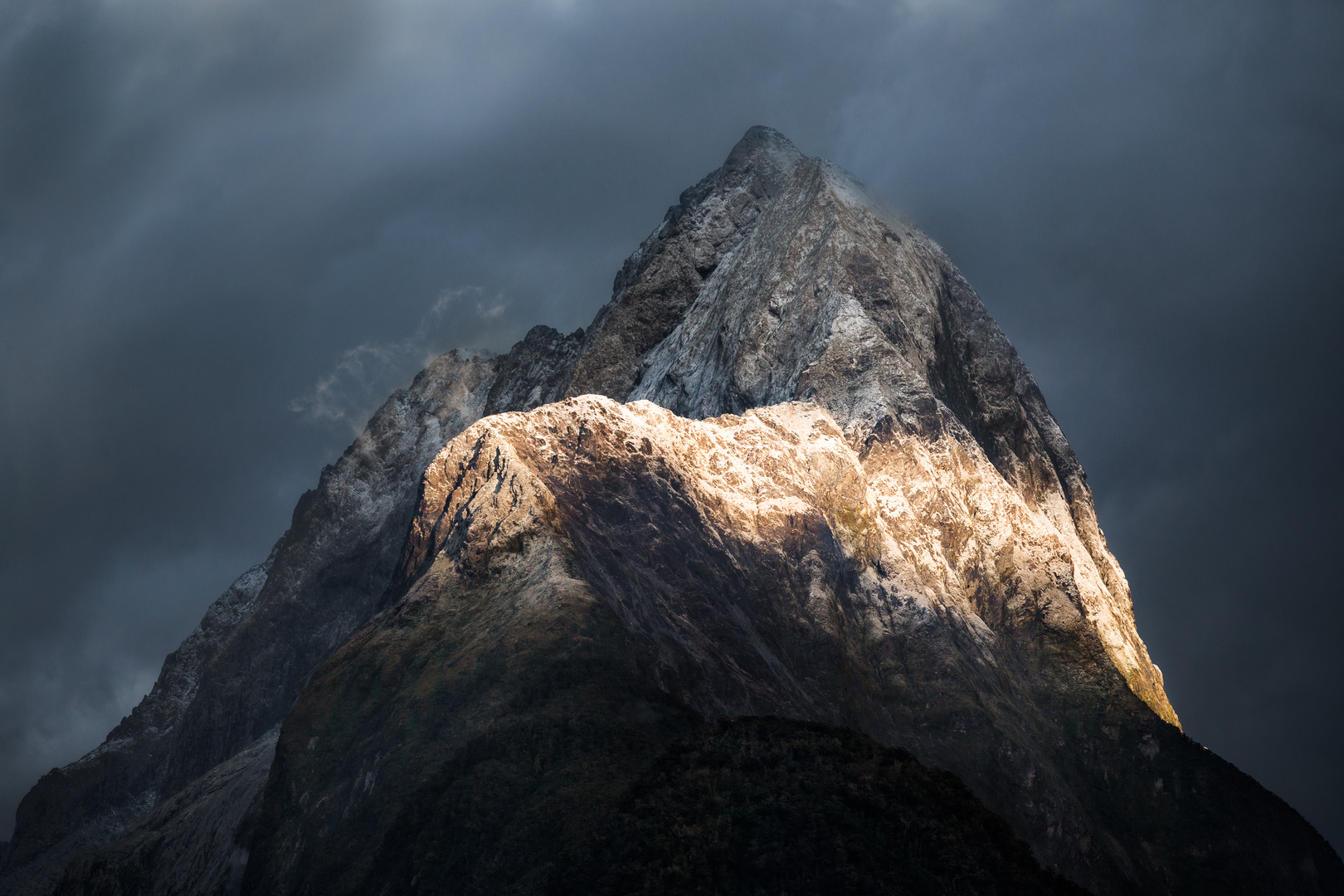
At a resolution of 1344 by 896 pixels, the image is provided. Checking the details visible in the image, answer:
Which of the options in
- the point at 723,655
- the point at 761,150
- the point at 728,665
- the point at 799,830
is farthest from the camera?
the point at 761,150

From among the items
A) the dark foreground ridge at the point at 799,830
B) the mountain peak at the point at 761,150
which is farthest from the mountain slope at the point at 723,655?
the mountain peak at the point at 761,150

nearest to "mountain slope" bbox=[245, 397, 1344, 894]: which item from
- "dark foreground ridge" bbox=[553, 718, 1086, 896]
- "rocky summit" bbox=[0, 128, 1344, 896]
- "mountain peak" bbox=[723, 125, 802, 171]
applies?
"rocky summit" bbox=[0, 128, 1344, 896]

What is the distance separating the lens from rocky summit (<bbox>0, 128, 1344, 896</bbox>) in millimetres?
53844

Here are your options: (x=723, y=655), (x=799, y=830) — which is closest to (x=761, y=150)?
(x=723, y=655)

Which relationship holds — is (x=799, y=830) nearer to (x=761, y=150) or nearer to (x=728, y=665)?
(x=728, y=665)

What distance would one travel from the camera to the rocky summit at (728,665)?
53.8 meters

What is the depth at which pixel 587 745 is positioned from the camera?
58531mm

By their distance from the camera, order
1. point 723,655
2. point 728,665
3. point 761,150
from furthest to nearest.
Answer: point 761,150, point 723,655, point 728,665

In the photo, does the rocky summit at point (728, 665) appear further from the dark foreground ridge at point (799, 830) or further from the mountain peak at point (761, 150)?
the mountain peak at point (761, 150)

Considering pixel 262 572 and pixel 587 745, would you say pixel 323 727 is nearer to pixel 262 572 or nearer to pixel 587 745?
pixel 587 745

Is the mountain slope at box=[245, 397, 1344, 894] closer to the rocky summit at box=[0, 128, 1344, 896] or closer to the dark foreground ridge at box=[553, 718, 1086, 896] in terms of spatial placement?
the rocky summit at box=[0, 128, 1344, 896]

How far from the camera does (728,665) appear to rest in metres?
74.3

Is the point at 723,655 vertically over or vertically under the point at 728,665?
over

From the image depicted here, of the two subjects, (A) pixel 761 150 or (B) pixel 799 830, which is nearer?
(B) pixel 799 830
